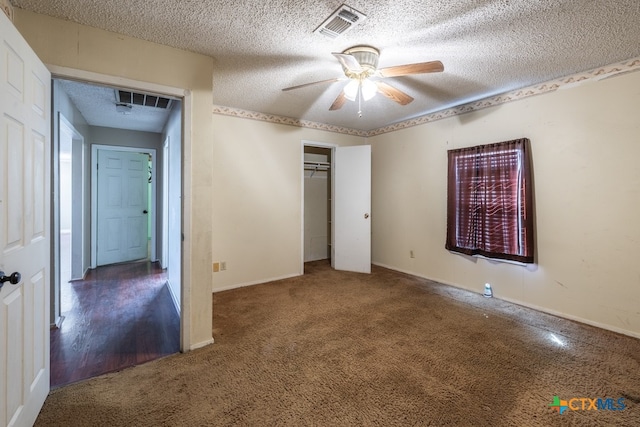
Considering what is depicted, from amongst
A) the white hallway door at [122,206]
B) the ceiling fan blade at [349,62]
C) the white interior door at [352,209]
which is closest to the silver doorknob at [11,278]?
the ceiling fan blade at [349,62]

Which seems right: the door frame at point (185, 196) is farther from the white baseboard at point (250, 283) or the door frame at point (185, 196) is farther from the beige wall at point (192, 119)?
the white baseboard at point (250, 283)

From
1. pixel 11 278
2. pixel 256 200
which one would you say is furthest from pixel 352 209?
pixel 11 278

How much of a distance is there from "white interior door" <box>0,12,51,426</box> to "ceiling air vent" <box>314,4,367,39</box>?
5.26 ft

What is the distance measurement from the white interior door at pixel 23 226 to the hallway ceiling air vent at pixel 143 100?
60.7 inches

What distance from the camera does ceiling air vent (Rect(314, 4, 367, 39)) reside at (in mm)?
1812

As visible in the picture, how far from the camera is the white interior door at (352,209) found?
14.7 feet

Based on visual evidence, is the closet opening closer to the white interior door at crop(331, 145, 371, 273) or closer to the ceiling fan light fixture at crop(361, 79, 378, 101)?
the white interior door at crop(331, 145, 371, 273)

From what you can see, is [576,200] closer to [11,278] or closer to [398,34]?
[398,34]

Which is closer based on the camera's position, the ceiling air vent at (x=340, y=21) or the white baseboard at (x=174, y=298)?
the ceiling air vent at (x=340, y=21)

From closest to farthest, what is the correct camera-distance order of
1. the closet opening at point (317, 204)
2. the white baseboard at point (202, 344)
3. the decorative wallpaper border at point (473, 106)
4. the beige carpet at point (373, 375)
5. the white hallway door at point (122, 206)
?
the beige carpet at point (373, 375) → the white baseboard at point (202, 344) → the decorative wallpaper border at point (473, 106) → the white hallway door at point (122, 206) → the closet opening at point (317, 204)

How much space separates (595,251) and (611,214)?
0.36 metres

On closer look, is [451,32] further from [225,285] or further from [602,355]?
[225,285]

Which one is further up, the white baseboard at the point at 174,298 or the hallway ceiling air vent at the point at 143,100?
the hallway ceiling air vent at the point at 143,100

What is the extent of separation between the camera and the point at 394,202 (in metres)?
4.60
